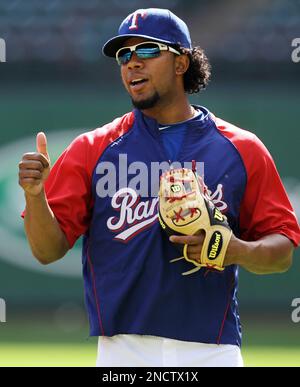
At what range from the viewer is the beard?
390cm

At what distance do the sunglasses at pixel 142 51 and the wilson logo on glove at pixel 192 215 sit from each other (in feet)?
2.03

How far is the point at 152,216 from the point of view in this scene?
378cm

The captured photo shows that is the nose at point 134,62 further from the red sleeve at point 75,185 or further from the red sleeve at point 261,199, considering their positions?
the red sleeve at point 261,199

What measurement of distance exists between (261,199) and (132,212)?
21.3 inches

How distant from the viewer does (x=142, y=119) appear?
13.0ft

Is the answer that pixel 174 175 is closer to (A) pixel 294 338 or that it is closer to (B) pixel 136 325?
(B) pixel 136 325

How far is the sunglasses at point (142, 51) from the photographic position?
12.9ft

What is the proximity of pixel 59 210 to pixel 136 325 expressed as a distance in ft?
1.82

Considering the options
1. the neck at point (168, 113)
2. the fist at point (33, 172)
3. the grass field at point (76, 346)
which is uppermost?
the neck at point (168, 113)

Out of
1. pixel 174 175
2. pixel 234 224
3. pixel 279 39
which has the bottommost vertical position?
pixel 234 224

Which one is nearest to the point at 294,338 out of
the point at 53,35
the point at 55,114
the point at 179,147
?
the point at 55,114

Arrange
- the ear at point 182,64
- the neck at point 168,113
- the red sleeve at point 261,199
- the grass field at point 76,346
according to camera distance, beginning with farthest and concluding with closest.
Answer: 1. the grass field at point 76,346
2. the ear at point 182,64
3. the neck at point 168,113
4. the red sleeve at point 261,199

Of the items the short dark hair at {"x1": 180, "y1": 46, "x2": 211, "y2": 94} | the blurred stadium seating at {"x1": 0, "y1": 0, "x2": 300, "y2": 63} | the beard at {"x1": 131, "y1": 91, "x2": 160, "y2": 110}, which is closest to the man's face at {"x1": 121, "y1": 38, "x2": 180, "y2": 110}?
the beard at {"x1": 131, "y1": 91, "x2": 160, "y2": 110}

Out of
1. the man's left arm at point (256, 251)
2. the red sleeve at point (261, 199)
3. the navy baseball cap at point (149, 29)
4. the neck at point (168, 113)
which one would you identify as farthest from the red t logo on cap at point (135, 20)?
the man's left arm at point (256, 251)
